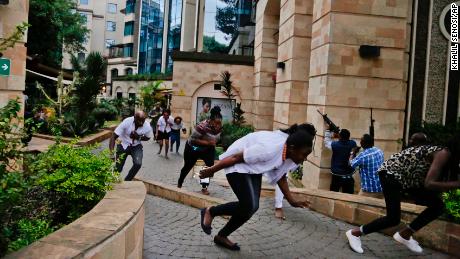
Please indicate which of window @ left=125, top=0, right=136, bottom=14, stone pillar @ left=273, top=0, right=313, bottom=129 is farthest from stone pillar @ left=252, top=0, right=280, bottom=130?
window @ left=125, top=0, right=136, bottom=14

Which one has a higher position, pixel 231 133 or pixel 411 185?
pixel 411 185

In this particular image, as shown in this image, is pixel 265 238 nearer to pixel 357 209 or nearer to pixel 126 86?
pixel 357 209

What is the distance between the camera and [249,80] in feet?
71.4

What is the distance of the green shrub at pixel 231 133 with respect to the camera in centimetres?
1688

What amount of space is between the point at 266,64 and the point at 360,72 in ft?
33.8

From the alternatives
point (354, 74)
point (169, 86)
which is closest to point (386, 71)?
point (354, 74)

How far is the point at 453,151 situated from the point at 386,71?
5.28 meters

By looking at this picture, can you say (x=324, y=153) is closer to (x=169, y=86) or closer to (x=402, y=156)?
(x=402, y=156)

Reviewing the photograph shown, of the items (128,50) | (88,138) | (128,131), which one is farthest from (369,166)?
(128,50)

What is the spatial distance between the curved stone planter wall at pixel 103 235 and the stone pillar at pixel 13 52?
514cm

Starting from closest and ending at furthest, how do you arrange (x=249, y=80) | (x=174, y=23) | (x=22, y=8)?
1. (x=22, y=8)
2. (x=249, y=80)
3. (x=174, y=23)

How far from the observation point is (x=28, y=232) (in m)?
3.48

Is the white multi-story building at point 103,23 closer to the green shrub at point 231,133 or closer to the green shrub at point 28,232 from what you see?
the green shrub at point 231,133

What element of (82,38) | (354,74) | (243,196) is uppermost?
(82,38)
